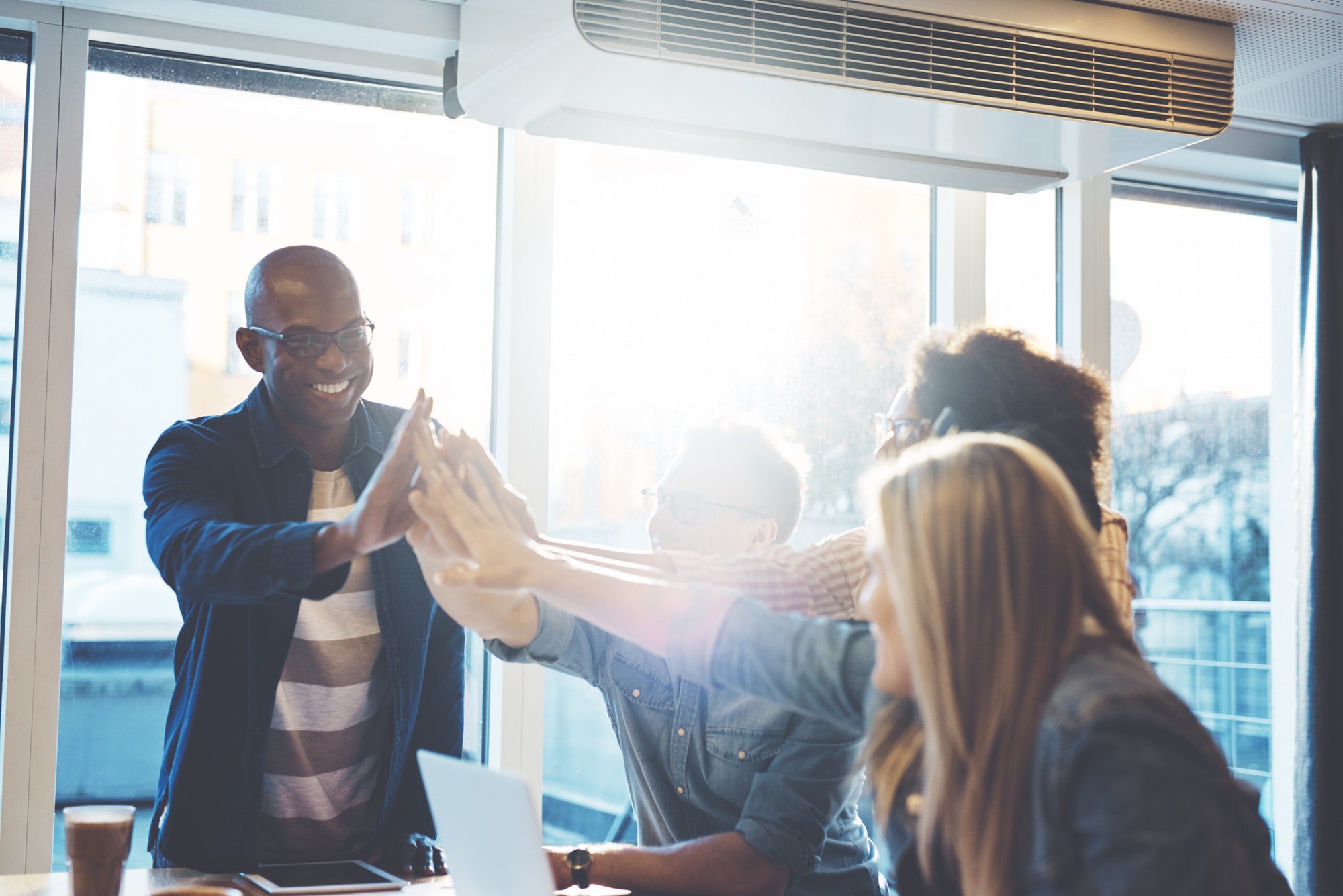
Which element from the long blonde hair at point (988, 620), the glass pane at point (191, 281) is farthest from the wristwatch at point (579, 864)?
the glass pane at point (191, 281)

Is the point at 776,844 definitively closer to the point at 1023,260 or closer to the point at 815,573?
the point at 815,573

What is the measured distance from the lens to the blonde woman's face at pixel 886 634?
115 centimetres

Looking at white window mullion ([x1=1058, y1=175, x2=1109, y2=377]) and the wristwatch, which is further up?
white window mullion ([x1=1058, y1=175, x2=1109, y2=377])

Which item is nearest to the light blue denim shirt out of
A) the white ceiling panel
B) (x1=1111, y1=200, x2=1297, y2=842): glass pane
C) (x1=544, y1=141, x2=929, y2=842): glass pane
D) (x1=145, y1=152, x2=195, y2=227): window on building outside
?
(x1=544, y1=141, x2=929, y2=842): glass pane

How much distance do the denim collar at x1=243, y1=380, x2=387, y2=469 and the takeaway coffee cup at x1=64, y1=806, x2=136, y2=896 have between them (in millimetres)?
765

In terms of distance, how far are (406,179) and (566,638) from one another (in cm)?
138

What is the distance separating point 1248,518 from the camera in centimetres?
369

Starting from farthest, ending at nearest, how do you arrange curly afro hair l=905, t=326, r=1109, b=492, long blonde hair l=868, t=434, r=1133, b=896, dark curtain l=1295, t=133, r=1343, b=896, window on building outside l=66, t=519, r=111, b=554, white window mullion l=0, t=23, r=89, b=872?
dark curtain l=1295, t=133, r=1343, b=896
window on building outside l=66, t=519, r=111, b=554
white window mullion l=0, t=23, r=89, b=872
curly afro hair l=905, t=326, r=1109, b=492
long blonde hair l=868, t=434, r=1133, b=896

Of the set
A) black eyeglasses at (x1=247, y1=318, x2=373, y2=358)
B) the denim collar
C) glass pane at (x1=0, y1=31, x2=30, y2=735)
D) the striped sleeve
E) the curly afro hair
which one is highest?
glass pane at (x1=0, y1=31, x2=30, y2=735)

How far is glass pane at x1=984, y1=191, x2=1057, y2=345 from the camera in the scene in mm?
3395

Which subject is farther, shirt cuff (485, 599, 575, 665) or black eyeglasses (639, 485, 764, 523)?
black eyeglasses (639, 485, 764, 523)

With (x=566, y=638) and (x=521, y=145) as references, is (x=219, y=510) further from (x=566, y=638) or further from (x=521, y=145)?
(x=521, y=145)

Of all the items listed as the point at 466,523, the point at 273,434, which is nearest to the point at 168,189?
the point at 273,434

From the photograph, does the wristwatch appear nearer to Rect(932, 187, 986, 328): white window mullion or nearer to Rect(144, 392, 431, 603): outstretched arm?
Rect(144, 392, 431, 603): outstretched arm
